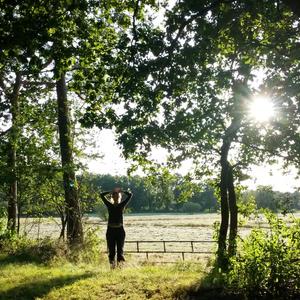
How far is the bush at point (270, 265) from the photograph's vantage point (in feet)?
21.1

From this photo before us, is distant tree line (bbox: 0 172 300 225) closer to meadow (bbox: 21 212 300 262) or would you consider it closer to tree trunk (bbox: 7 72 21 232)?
tree trunk (bbox: 7 72 21 232)

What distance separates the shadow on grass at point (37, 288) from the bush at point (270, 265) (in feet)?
10.8

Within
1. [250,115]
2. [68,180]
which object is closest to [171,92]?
[250,115]

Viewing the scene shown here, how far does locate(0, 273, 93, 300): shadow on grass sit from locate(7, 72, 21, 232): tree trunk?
5290 mm

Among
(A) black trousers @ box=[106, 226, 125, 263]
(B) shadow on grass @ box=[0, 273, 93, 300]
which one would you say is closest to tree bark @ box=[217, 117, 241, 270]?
(A) black trousers @ box=[106, 226, 125, 263]

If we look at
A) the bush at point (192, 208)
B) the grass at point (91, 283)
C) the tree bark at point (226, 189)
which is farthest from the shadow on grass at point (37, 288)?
the bush at point (192, 208)

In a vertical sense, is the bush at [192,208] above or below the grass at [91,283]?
above

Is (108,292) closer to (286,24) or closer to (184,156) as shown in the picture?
(184,156)

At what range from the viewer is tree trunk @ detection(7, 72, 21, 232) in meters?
14.1

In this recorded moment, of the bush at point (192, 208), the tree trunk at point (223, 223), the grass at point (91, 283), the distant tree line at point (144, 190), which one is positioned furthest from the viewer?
the bush at point (192, 208)

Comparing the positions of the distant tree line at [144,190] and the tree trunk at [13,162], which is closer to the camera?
the distant tree line at [144,190]

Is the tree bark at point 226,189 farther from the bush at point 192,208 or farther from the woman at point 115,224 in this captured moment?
the bush at point 192,208

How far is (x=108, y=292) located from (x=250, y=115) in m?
5.20

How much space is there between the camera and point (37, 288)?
8.11 m
